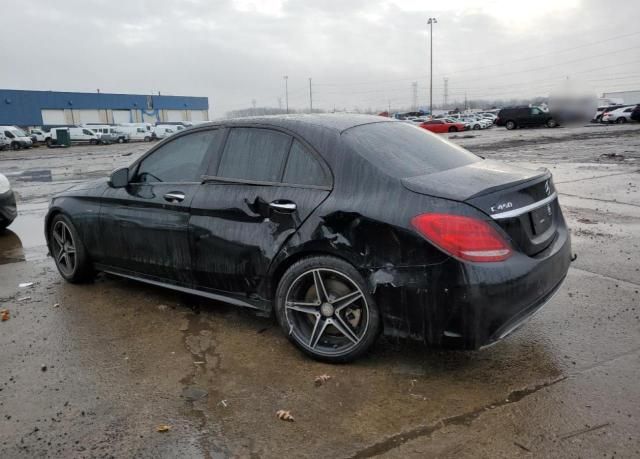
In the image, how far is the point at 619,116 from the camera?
42719 mm

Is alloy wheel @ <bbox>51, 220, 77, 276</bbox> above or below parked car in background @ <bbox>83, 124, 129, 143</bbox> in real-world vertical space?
below

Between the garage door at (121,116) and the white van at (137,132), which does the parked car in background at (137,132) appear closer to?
the white van at (137,132)

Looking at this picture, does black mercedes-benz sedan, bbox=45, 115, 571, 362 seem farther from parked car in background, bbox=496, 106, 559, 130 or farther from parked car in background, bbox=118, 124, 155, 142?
parked car in background, bbox=118, 124, 155, 142

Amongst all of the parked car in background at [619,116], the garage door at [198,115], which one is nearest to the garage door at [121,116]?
the garage door at [198,115]

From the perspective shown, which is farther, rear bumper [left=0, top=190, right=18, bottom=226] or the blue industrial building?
the blue industrial building

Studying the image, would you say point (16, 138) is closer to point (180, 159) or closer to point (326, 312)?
point (180, 159)

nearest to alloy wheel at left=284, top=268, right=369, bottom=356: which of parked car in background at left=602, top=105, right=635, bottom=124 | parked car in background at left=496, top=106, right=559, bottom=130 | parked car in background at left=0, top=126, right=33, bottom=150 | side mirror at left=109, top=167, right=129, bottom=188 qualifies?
side mirror at left=109, top=167, right=129, bottom=188

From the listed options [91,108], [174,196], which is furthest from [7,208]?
[91,108]

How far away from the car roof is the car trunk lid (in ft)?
2.61

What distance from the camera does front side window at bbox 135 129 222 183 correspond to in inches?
169

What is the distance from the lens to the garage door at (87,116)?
73.8 metres

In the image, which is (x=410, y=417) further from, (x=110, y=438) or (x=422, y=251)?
(x=110, y=438)

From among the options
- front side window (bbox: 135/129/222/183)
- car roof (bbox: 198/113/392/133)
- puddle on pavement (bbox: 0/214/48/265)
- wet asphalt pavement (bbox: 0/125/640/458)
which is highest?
→ car roof (bbox: 198/113/392/133)

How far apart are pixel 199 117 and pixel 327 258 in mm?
93871
